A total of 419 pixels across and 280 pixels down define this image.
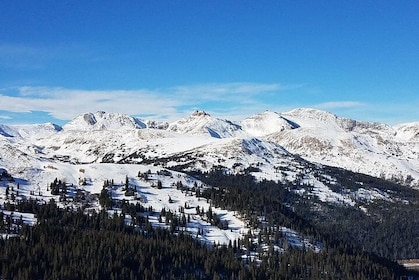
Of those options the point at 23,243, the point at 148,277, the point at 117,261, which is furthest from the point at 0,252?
the point at 148,277

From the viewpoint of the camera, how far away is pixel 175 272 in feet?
649

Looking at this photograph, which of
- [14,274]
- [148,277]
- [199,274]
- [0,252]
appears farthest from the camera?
[199,274]

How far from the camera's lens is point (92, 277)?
175 meters

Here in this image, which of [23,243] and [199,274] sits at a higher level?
[23,243]

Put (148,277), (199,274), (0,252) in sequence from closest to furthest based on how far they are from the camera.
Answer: (0,252), (148,277), (199,274)

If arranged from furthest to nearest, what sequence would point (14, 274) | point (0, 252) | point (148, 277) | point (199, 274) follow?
point (199, 274) → point (148, 277) → point (0, 252) → point (14, 274)

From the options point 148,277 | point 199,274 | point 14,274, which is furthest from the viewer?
point 199,274

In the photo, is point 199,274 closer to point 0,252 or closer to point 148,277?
point 148,277

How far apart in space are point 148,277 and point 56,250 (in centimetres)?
3850

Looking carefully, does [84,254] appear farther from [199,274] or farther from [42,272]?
[199,274]

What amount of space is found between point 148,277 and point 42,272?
40.3m

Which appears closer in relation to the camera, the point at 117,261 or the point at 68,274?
the point at 68,274

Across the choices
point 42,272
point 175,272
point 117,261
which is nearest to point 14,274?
point 42,272

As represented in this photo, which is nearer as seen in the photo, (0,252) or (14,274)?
(14,274)
